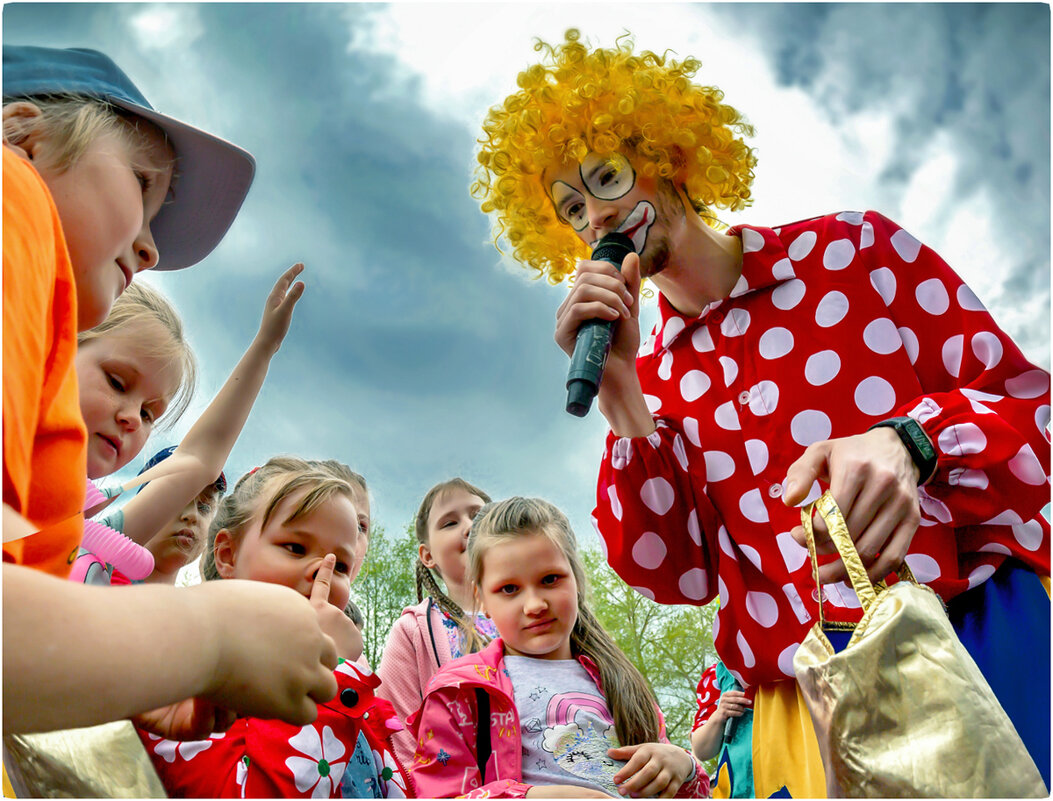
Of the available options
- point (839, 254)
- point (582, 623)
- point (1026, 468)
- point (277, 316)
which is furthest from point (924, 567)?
point (277, 316)

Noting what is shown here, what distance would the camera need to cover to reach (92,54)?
108 centimetres

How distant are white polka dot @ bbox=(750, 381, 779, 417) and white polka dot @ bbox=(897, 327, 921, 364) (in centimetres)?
24

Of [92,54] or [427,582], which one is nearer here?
[92,54]

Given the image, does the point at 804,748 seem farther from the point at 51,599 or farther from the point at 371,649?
the point at 371,649

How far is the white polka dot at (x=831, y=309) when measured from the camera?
155 cm

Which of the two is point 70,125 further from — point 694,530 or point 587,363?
point 694,530

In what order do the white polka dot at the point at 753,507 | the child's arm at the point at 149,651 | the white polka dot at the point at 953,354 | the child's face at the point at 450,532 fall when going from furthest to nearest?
the child's face at the point at 450,532
the white polka dot at the point at 753,507
the white polka dot at the point at 953,354
the child's arm at the point at 149,651

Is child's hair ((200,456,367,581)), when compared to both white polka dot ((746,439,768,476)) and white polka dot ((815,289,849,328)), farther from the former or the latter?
white polka dot ((815,289,849,328))

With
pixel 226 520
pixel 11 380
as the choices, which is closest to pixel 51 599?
pixel 11 380

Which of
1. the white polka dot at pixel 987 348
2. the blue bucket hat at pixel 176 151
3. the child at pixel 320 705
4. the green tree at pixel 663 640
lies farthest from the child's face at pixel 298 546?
the green tree at pixel 663 640

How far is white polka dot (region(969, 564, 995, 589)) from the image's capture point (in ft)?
4.23

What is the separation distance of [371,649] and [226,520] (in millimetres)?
4851

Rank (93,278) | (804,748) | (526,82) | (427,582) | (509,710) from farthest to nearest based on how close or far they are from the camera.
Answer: (427,582)
(526,82)
(509,710)
(804,748)
(93,278)

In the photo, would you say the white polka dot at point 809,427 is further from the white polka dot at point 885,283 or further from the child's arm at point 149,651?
the child's arm at point 149,651
